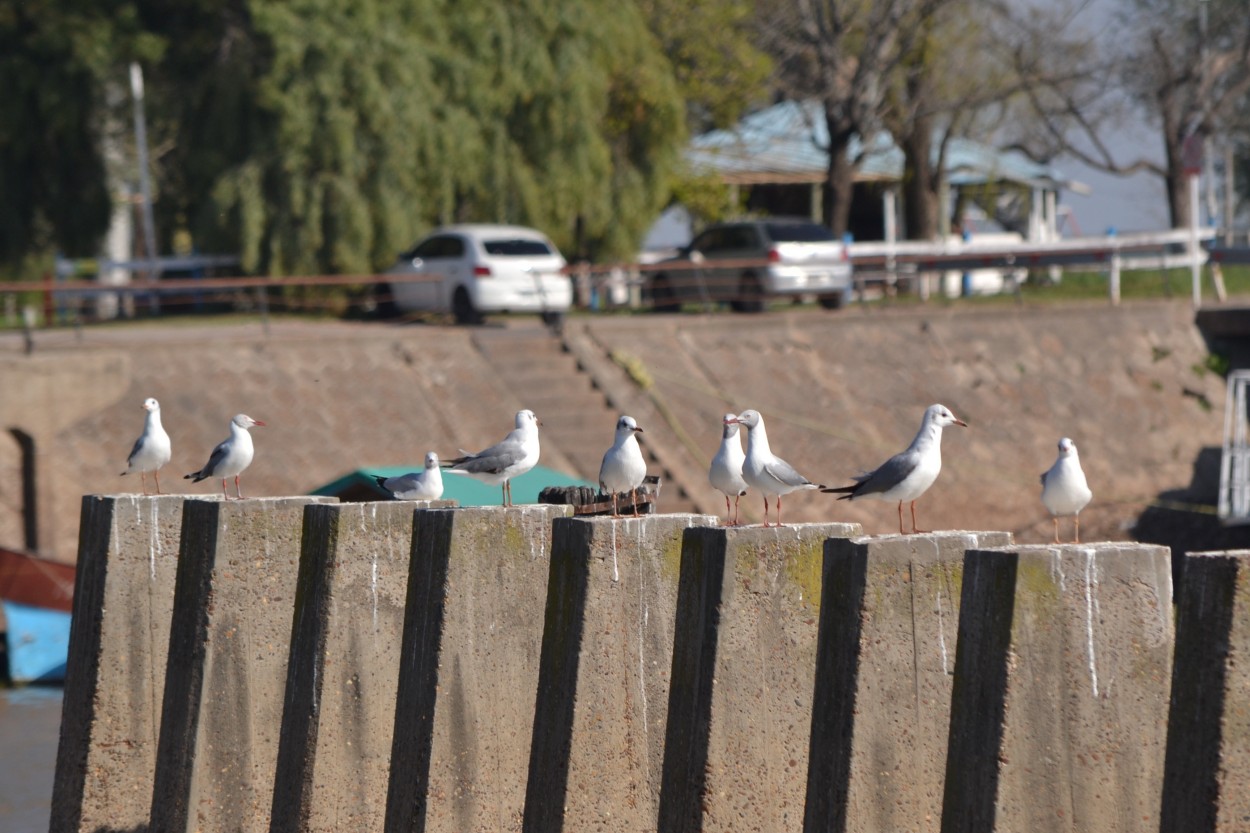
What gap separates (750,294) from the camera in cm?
3009

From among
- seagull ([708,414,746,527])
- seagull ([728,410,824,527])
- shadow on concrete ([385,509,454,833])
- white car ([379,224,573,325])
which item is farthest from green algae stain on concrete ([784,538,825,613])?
white car ([379,224,573,325])

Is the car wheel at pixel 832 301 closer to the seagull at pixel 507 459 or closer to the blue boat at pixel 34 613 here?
the blue boat at pixel 34 613

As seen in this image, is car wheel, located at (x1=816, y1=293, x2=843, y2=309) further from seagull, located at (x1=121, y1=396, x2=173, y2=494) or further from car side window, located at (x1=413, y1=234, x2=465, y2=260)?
seagull, located at (x1=121, y1=396, x2=173, y2=494)

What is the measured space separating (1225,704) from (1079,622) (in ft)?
1.91

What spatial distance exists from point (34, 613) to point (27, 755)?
3290mm

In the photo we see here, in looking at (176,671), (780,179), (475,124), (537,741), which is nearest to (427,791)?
(537,741)

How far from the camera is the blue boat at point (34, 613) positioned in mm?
18969

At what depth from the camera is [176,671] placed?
9469mm

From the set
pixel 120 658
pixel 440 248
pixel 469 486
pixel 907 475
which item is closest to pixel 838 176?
pixel 440 248

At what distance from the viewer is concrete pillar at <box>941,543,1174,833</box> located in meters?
6.03

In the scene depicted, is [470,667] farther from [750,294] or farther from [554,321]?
[750,294]

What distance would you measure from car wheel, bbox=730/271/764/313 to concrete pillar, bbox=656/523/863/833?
22.6m

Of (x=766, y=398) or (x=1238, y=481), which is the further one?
(x=766, y=398)

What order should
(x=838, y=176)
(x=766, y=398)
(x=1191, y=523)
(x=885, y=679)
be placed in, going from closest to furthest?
(x=885, y=679) → (x=766, y=398) → (x=1191, y=523) → (x=838, y=176)
